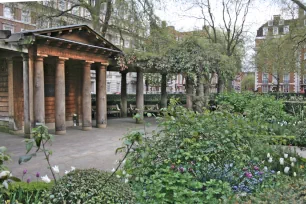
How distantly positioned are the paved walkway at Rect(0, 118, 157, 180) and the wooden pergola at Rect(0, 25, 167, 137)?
895mm

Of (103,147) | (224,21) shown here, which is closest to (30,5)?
(103,147)

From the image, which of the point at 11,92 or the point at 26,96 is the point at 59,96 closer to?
the point at 26,96

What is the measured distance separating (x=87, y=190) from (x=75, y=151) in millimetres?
5643

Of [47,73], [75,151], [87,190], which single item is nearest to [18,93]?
[47,73]

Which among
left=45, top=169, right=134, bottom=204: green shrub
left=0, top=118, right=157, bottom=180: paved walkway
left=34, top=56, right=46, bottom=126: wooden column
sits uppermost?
left=34, top=56, right=46, bottom=126: wooden column

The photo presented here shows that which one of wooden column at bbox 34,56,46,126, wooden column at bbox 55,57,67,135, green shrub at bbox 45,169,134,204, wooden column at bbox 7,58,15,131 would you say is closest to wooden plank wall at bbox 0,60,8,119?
wooden column at bbox 7,58,15,131

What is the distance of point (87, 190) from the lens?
2654 mm

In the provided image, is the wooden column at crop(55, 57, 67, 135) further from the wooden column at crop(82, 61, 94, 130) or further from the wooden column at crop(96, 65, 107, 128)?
the wooden column at crop(96, 65, 107, 128)

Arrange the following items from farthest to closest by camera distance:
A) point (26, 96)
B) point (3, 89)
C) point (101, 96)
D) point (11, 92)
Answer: point (101, 96)
point (3, 89)
point (11, 92)
point (26, 96)

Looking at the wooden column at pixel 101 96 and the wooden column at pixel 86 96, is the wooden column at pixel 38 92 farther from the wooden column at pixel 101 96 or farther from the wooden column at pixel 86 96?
the wooden column at pixel 101 96

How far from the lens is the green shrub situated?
257 cm

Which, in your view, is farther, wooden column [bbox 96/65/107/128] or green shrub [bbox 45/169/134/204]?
wooden column [bbox 96/65/107/128]

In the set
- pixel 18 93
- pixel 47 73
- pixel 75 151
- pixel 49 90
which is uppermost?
pixel 47 73

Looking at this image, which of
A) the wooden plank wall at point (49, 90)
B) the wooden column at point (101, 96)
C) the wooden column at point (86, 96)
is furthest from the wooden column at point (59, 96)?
the wooden column at point (101, 96)
